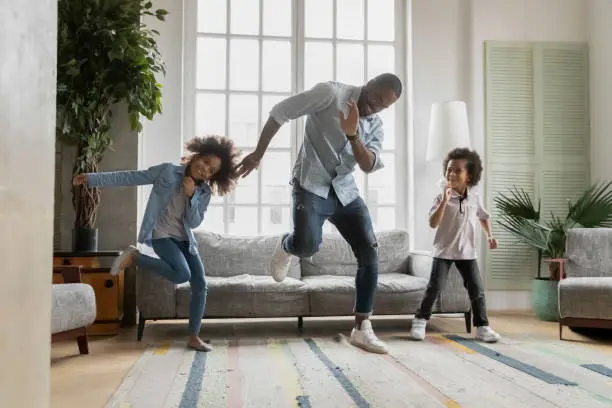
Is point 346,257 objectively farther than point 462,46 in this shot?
No

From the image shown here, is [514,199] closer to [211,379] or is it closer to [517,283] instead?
[517,283]

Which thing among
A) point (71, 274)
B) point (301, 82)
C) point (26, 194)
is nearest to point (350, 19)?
point (301, 82)

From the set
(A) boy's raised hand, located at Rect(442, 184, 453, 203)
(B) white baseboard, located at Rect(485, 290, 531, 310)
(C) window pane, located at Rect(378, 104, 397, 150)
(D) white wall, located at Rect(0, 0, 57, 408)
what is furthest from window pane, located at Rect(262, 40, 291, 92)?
(D) white wall, located at Rect(0, 0, 57, 408)

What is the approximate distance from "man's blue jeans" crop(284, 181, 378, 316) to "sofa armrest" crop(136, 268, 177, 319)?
845 mm

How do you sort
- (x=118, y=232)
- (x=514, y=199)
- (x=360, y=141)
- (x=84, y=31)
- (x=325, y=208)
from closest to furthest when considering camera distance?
(x=360, y=141)
(x=325, y=208)
(x=84, y=31)
(x=118, y=232)
(x=514, y=199)

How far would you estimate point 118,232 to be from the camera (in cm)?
383

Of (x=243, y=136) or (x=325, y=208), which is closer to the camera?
(x=325, y=208)

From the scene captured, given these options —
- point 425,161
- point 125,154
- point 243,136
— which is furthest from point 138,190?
point 425,161

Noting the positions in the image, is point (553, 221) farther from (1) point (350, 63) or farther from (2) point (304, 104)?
(2) point (304, 104)

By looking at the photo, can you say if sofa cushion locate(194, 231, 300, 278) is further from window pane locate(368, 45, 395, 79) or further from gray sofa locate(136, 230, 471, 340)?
window pane locate(368, 45, 395, 79)

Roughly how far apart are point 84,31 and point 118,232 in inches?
50.3

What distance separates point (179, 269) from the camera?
2.91m

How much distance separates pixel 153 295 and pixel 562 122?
3479 millimetres

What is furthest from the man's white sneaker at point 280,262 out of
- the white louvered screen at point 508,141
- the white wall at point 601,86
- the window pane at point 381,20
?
the white wall at point 601,86
